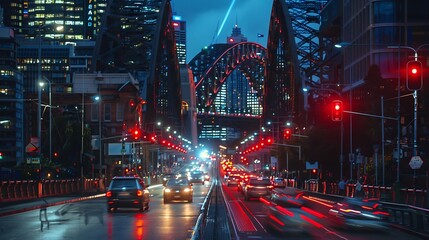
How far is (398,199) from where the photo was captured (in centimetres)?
4216

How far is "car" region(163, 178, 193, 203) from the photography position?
50094 millimetres

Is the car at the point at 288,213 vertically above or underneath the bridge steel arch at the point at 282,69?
underneath

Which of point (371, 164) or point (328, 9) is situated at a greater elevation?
point (328, 9)

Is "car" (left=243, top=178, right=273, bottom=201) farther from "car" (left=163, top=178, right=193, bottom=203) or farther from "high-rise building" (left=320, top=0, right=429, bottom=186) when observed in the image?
"high-rise building" (left=320, top=0, right=429, bottom=186)

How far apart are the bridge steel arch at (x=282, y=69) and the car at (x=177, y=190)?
9469 cm

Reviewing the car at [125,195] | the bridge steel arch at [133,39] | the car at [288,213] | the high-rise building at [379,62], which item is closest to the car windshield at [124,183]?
the car at [125,195]

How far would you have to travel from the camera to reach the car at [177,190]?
164 feet

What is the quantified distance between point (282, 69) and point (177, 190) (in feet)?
433

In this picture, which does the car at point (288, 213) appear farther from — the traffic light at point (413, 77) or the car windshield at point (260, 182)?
the car windshield at point (260, 182)

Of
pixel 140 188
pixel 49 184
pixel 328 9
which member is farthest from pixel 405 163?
pixel 328 9

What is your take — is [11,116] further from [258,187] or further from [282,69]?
[258,187]

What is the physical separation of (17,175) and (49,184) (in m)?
10.2

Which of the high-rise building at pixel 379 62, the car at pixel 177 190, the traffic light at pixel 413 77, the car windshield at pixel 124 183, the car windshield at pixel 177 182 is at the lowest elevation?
the car at pixel 177 190

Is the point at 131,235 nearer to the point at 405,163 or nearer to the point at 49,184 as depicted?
the point at 49,184
